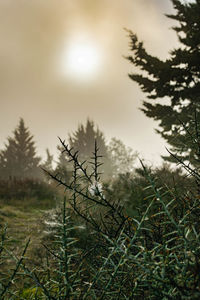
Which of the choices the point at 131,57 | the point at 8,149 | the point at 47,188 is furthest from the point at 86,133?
the point at 131,57

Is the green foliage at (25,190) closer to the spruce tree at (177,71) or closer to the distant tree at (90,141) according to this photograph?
the spruce tree at (177,71)

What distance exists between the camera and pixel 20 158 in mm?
29766

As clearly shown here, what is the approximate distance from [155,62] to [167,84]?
2.83 feet

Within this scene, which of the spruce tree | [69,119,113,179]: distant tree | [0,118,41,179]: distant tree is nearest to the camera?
the spruce tree

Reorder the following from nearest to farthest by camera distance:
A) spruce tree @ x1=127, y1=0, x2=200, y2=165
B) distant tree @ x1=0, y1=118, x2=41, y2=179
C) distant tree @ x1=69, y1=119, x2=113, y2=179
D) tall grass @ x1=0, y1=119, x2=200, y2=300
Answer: tall grass @ x1=0, y1=119, x2=200, y2=300, spruce tree @ x1=127, y1=0, x2=200, y2=165, distant tree @ x1=0, y1=118, x2=41, y2=179, distant tree @ x1=69, y1=119, x2=113, y2=179

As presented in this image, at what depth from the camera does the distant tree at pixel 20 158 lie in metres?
28.0

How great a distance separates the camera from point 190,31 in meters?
8.86

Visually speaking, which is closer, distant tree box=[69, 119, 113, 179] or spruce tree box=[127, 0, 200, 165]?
spruce tree box=[127, 0, 200, 165]

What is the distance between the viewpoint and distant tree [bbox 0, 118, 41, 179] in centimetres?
2798

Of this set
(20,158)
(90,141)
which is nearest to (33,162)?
(20,158)

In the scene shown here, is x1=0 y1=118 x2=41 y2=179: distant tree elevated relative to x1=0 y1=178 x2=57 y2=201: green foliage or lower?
elevated

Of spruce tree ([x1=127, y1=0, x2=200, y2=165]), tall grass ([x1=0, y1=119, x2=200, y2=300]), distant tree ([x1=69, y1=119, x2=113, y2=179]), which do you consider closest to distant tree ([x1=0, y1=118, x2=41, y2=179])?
distant tree ([x1=69, y1=119, x2=113, y2=179])

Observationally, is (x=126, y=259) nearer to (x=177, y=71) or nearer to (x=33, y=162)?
(x=177, y=71)

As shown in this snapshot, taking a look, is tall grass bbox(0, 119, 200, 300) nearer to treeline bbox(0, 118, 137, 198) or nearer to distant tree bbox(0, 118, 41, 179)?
treeline bbox(0, 118, 137, 198)
